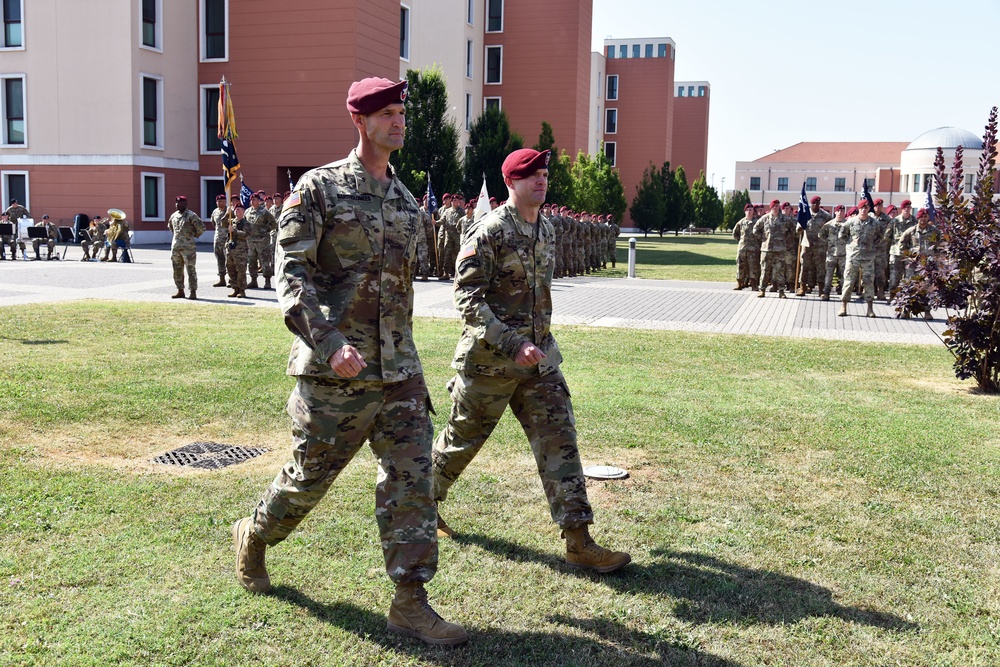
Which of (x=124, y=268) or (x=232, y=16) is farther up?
(x=232, y=16)

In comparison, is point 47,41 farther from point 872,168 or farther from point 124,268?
point 872,168

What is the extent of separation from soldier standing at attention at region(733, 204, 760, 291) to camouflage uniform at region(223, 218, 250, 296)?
1250 centimetres

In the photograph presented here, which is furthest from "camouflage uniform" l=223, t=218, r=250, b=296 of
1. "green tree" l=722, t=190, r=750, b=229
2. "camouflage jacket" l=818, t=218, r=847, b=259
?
"green tree" l=722, t=190, r=750, b=229

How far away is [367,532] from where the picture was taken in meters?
5.20

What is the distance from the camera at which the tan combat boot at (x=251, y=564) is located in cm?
432

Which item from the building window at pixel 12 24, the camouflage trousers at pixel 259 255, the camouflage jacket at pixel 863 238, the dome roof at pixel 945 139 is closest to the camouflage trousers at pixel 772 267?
the camouflage jacket at pixel 863 238

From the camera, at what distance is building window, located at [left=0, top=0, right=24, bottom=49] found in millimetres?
39375

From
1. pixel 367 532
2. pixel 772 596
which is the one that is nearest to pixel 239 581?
pixel 367 532

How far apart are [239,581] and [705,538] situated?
101 inches

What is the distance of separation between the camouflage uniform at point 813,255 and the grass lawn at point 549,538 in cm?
1418

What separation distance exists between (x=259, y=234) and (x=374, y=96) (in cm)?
1685

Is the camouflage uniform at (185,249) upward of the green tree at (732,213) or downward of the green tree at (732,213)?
downward

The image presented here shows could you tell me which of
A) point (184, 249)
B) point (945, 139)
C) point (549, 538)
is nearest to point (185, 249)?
point (184, 249)

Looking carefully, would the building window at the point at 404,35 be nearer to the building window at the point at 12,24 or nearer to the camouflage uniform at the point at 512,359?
the building window at the point at 12,24
